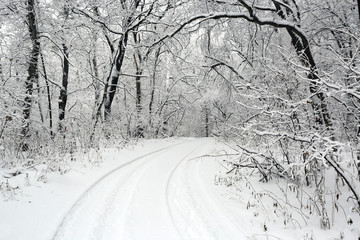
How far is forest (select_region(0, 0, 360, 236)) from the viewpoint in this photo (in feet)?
14.2

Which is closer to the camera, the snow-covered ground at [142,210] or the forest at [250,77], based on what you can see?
the snow-covered ground at [142,210]

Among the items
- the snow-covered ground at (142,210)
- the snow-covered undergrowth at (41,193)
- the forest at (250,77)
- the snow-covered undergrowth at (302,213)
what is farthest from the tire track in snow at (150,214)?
the forest at (250,77)

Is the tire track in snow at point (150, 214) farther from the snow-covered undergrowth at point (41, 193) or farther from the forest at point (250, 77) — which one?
the forest at point (250, 77)

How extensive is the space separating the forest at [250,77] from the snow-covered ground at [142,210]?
24.2 inches

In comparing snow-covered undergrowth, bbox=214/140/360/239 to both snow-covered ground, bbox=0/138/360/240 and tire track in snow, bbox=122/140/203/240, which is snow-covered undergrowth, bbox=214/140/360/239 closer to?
snow-covered ground, bbox=0/138/360/240

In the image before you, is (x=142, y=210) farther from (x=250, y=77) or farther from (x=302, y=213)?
(x=250, y=77)

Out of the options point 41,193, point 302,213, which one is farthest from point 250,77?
point 41,193

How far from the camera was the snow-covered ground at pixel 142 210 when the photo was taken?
11.9ft

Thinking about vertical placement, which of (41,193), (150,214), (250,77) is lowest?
(150,214)

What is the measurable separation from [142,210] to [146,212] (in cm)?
12

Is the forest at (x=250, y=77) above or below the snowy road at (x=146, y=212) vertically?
above

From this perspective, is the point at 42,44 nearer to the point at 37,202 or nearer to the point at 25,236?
the point at 37,202

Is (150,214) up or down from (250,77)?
down

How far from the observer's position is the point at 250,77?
10961 millimetres
